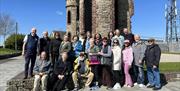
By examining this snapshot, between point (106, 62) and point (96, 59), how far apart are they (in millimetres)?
400

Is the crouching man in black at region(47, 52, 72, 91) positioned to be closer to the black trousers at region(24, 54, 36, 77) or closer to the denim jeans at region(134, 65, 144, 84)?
the black trousers at region(24, 54, 36, 77)

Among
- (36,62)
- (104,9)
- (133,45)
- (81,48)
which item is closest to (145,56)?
(133,45)

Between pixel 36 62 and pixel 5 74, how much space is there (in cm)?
603

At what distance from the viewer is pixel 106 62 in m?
14.2

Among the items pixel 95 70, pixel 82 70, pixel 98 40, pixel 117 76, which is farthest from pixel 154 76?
pixel 82 70

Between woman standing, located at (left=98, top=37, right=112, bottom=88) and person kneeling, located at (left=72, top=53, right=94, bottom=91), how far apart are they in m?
0.56

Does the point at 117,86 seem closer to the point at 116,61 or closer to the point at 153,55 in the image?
the point at 116,61

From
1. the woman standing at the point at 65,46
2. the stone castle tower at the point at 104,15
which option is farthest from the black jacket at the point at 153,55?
the stone castle tower at the point at 104,15

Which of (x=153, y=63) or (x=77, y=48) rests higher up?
(x=77, y=48)

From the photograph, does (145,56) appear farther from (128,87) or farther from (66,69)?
(66,69)

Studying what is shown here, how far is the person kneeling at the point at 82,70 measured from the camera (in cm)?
1389

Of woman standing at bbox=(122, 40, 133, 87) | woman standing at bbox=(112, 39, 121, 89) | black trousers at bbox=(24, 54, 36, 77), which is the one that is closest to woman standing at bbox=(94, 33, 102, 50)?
woman standing at bbox=(112, 39, 121, 89)

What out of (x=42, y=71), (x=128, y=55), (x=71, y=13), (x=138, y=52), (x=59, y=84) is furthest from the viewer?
(x=71, y=13)

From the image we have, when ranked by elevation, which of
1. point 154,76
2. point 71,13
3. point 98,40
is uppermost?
point 71,13
